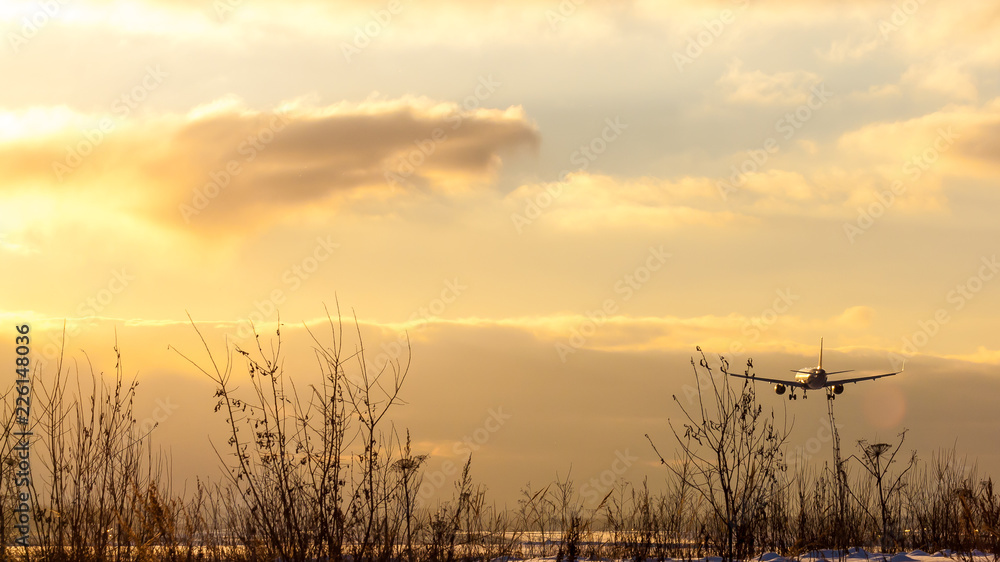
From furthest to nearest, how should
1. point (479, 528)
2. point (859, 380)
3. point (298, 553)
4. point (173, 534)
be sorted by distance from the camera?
point (859, 380) → point (479, 528) → point (173, 534) → point (298, 553)

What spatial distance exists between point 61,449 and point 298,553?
398 centimetres

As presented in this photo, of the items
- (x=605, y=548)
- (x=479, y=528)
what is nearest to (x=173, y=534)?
(x=479, y=528)

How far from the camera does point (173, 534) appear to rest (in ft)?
35.0

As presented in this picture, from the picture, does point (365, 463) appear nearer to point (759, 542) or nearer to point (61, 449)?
point (61, 449)

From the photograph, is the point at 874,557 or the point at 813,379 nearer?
the point at 874,557

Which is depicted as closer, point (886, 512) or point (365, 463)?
point (365, 463)

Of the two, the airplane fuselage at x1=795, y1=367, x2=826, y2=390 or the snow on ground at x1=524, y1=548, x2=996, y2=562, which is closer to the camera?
the snow on ground at x1=524, y1=548, x2=996, y2=562

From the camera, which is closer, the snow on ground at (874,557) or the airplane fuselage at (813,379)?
the snow on ground at (874,557)

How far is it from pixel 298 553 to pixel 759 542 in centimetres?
813

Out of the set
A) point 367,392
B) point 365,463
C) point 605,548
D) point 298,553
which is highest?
point 367,392

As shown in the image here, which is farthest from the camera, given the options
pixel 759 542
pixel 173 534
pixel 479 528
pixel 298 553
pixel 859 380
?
pixel 859 380

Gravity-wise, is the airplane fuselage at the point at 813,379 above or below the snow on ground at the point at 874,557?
above

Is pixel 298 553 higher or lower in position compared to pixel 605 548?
higher

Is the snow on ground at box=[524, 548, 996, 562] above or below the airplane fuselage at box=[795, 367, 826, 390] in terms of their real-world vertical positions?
below
